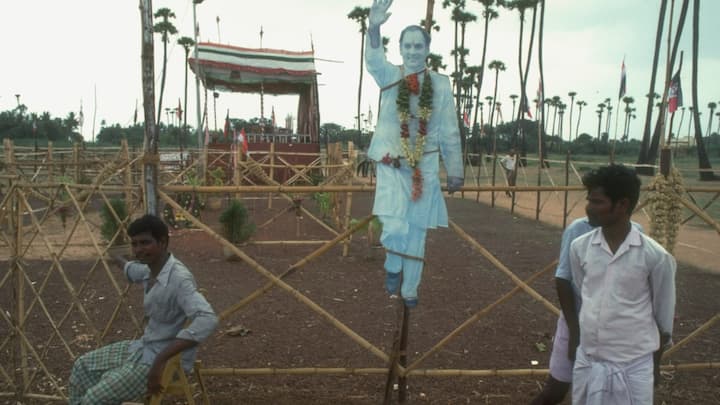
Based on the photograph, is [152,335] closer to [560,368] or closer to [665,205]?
[560,368]

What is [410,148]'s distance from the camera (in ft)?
10.2

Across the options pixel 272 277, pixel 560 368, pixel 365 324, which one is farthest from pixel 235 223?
pixel 560 368

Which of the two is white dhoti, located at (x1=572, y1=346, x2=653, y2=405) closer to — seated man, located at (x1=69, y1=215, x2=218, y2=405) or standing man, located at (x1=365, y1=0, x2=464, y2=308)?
standing man, located at (x1=365, y1=0, x2=464, y2=308)

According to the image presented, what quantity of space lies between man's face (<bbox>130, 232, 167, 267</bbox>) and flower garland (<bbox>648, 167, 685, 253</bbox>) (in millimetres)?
3197

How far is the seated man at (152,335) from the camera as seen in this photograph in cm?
247

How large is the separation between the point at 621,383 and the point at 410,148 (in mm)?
1622

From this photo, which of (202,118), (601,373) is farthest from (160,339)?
(202,118)

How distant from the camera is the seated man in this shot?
247cm

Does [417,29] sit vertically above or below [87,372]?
above

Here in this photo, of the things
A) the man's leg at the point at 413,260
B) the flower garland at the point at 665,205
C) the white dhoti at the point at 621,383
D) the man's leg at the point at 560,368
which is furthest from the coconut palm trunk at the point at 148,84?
the flower garland at the point at 665,205

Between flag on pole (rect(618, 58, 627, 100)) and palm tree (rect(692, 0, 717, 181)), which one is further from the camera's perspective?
palm tree (rect(692, 0, 717, 181))

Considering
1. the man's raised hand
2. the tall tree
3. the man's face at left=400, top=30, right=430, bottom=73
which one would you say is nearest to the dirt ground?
the man's face at left=400, top=30, right=430, bottom=73

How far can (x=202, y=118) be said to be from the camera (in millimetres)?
17766

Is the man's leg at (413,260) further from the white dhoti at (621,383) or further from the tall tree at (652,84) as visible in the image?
the tall tree at (652,84)
